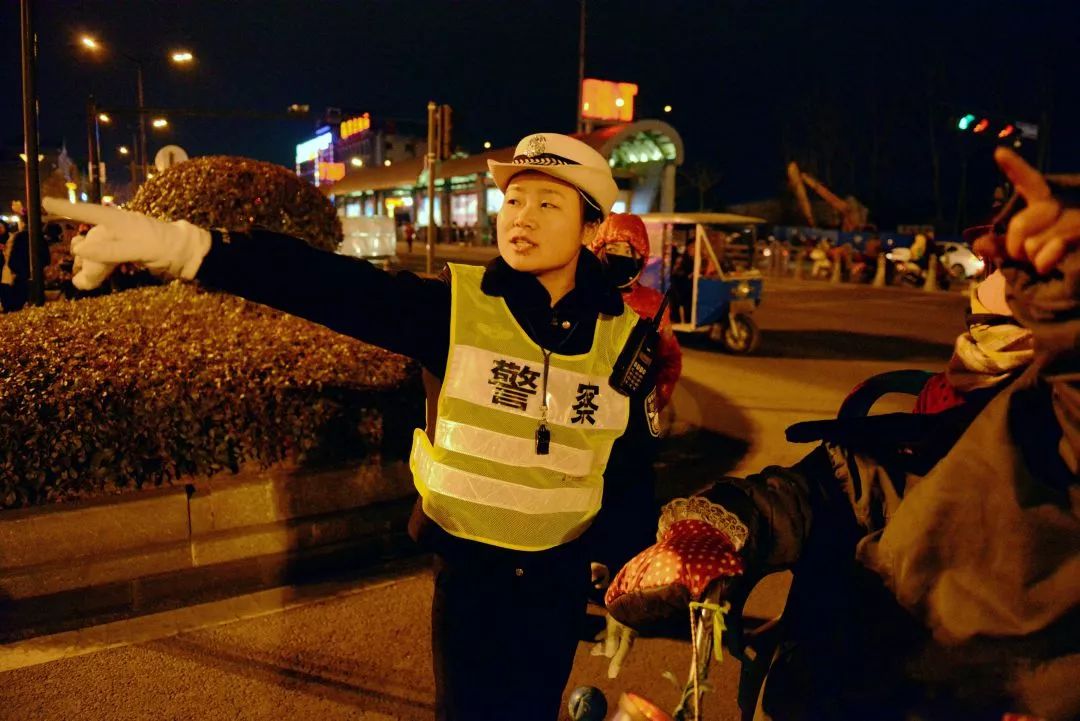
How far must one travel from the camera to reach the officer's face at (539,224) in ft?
6.84

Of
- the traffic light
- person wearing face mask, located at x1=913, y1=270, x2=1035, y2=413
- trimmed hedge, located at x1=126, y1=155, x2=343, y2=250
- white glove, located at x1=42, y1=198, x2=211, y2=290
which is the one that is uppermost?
the traffic light

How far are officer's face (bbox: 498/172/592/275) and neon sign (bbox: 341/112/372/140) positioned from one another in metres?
88.7

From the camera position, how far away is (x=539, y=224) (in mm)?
2098

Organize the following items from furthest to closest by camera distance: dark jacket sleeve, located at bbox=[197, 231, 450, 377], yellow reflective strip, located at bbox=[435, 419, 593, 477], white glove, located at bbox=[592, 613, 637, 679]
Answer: yellow reflective strip, located at bbox=[435, 419, 593, 477]
white glove, located at bbox=[592, 613, 637, 679]
dark jacket sleeve, located at bbox=[197, 231, 450, 377]

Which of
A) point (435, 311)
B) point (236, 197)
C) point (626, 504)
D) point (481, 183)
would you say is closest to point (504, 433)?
point (435, 311)

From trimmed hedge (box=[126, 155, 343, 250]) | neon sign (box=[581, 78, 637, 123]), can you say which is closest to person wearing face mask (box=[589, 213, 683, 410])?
trimmed hedge (box=[126, 155, 343, 250])

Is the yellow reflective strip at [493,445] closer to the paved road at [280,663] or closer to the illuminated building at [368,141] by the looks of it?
the paved road at [280,663]

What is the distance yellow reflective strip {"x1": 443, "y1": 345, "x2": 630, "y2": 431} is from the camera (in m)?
1.97

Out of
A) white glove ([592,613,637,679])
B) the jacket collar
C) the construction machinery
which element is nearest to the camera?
white glove ([592,613,637,679])

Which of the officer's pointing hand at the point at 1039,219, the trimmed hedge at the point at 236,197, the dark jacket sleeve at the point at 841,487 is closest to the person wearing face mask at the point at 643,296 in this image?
the dark jacket sleeve at the point at 841,487

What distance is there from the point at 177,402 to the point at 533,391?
2736 mm

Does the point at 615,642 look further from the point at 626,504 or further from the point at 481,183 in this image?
the point at 481,183

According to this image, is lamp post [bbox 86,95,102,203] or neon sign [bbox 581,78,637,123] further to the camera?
neon sign [bbox 581,78,637,123]

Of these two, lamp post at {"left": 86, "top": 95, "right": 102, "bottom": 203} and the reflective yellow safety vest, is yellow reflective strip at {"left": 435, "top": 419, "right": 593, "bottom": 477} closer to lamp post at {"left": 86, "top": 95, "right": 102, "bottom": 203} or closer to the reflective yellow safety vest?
the reflective yellow safety vest
